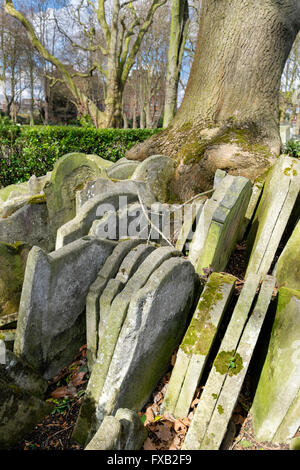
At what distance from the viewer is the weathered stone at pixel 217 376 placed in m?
2.35

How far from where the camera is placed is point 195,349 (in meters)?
2.60

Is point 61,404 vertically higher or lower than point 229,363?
lower

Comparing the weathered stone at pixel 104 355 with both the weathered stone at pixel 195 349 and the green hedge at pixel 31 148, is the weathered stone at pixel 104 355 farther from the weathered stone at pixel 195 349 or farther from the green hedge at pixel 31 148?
the green hedge at pixel 31 148

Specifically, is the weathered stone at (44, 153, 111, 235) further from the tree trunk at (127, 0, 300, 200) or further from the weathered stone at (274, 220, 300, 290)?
the weathered stone at (274, 220, 300, 290)

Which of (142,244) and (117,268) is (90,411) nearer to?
(117,268)

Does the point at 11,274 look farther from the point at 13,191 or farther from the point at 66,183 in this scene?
the point at 13,191

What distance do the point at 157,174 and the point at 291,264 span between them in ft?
8.83

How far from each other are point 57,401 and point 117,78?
43.6 feet

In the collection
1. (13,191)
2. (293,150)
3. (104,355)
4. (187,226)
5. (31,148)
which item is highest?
(293,150)

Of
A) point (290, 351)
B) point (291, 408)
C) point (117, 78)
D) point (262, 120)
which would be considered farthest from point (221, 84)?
point (117, 78)

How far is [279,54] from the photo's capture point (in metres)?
5.58

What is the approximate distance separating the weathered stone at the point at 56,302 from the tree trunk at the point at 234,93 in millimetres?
2857

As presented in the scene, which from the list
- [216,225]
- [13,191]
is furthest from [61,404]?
[13,191]
